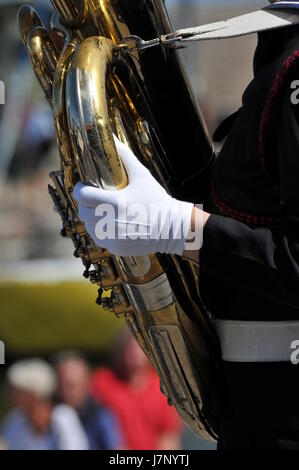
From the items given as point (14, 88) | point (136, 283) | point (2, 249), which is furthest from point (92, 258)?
point (14, 88)

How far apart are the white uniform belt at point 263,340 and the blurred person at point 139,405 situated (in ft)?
8.87

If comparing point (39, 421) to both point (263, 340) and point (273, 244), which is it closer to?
point (263, 340)

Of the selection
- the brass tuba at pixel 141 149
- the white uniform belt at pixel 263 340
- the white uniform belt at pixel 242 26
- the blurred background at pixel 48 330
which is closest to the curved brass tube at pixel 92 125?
the brass tuba at pixel 141 149

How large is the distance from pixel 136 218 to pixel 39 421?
2867 millimetres

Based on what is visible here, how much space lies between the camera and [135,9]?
180 cm

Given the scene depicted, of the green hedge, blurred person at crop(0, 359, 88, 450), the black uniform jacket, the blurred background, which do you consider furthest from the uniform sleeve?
the green hedge

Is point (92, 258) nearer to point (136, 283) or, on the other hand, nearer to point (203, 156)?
point (136, 283)

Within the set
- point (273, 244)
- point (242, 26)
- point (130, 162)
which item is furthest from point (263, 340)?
point (242, 26)

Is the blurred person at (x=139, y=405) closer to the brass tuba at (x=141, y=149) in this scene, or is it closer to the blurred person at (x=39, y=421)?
the blurred person at (x=39, y=421)

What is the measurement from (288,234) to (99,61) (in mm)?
Answer: 444

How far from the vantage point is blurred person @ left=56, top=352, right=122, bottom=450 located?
4297 mm

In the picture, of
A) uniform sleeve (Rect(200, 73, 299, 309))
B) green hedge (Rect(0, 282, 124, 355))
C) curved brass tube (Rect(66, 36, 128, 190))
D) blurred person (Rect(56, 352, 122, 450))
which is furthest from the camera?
green hedge (Rect(0, 282, 124, 355))

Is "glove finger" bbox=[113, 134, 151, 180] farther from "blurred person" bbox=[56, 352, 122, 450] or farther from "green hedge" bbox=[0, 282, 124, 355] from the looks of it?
"green hedge" bbox=[0, 282, 124, 355]

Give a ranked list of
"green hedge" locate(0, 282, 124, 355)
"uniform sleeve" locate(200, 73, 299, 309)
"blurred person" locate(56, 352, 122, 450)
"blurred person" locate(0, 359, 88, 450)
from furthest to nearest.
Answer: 1. "green hedge" locate(0, 282, 124, 355)
2. "blurred person" locate(56, 352, 122, 450)
3. "blurred person" locate(0, 359, 88, 450)
4. "uniform sleeve" locate(200, 73, 299, 309)
